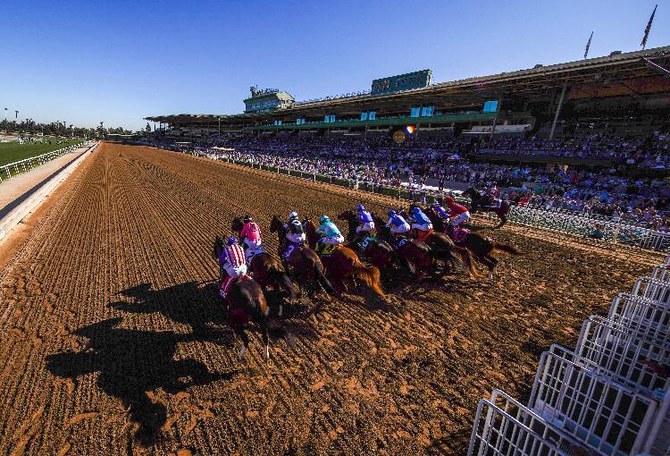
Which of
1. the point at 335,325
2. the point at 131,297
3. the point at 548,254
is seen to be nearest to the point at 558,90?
the point at 548,254

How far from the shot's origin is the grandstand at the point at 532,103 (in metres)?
23.8

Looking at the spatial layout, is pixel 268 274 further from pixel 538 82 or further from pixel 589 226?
pixel 538 82

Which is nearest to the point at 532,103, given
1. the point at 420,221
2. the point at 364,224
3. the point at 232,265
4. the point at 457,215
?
the point at 457,215

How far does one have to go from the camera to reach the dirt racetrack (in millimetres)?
3621

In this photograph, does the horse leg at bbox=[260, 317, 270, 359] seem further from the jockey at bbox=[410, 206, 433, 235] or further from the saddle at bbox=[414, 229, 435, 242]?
the jockey at bbox=[410, 206, 433, 235]

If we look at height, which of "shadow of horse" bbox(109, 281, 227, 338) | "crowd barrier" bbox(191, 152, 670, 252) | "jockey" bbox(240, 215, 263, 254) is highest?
"jockey" bbox(240, 215, 263, 254)

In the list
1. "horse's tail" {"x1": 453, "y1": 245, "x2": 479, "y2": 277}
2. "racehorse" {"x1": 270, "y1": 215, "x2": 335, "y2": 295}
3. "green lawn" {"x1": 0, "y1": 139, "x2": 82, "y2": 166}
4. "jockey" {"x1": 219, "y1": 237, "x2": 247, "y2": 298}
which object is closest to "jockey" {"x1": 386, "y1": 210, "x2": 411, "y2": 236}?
"horse's tail" {"x1": 453, "y1": 245, "x2": 479, "y2": 277}

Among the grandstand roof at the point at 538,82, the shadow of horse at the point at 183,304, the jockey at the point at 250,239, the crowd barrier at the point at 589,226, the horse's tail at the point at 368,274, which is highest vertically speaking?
the grandstand roof at the point at 538,82

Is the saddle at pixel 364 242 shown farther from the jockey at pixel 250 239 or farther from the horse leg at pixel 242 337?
the horse leg at pixel 242 337

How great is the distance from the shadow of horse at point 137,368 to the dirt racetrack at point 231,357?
2 centimetres

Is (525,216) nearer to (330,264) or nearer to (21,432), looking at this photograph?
(330,264)

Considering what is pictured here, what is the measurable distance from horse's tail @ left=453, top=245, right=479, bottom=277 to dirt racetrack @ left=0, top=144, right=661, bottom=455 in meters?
0.44

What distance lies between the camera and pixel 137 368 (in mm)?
4480

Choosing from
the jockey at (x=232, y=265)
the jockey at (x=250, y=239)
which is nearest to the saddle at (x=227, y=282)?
the jockey at (x=232, y=265)
